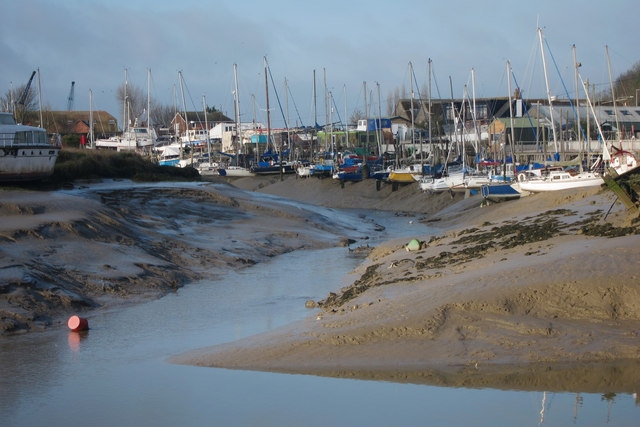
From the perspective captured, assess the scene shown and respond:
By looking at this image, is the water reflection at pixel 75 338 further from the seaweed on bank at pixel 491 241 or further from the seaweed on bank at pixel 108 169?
the seaweed on bank at pixel 108 169

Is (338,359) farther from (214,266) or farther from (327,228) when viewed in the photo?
(327,228)

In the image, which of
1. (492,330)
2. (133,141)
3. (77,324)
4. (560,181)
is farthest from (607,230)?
(133,141)

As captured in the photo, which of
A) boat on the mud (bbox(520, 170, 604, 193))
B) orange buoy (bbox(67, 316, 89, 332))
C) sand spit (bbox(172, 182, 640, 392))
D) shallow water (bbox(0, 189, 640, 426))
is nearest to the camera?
shallow water (bbox(0, 189, 640, 426))

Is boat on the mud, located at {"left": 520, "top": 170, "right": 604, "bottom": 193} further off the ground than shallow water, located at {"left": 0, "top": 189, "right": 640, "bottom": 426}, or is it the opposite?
boat on the mud, located at {"left": 520, "top": 170, "right": 604, "bottom": 193}

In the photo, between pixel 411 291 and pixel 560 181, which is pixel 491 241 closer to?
pixel 411 291

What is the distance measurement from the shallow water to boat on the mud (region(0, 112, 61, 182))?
18130 millimetres

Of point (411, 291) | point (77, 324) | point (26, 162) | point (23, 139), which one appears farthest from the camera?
point (23, 139)

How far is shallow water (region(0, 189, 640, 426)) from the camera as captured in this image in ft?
30.3

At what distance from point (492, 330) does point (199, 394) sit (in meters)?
4.39

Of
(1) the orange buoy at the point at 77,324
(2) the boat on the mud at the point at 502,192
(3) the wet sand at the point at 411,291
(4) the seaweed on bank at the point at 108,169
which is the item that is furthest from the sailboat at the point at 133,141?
(1) the orange buoy at the point at 77,324

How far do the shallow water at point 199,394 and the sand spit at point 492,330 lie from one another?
0.39m

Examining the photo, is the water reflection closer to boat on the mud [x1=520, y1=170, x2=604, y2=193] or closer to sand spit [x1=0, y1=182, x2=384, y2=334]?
sand spit [x1=0, y1=182, x2=384, y2=334]

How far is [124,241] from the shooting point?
23.8 m

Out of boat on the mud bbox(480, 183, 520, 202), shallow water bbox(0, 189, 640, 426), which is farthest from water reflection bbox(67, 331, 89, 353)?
boat on the mud bbox(480, 183, 520, 202)
